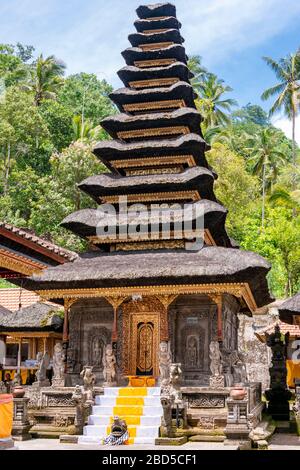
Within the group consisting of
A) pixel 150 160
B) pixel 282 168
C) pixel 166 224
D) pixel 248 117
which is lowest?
pixel 166 224

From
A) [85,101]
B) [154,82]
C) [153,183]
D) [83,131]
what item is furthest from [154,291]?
[85,101]

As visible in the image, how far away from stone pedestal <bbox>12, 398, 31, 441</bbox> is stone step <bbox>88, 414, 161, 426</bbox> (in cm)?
183

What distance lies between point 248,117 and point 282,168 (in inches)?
1324

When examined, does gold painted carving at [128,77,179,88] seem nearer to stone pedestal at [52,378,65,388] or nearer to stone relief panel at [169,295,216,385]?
stone relief panel at [169,295,216,385]

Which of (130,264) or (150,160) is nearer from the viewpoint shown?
(130,264)

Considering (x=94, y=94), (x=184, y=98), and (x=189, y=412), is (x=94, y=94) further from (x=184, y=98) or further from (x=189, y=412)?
(x=189, y=412)

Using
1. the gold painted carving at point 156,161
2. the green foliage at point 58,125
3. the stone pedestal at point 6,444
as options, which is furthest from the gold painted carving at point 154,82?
the green foliage at point 58,125

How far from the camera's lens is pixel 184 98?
26.5 meters

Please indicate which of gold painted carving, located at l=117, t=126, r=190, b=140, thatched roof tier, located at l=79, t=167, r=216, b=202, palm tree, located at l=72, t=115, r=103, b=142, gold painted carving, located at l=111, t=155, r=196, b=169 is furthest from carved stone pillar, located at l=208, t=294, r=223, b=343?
palm tree, located at l=72, t=115, r=103, b=142

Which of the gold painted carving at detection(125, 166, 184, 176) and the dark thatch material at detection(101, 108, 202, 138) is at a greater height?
the dark thatch material at detection(101, 108, 202, 138)

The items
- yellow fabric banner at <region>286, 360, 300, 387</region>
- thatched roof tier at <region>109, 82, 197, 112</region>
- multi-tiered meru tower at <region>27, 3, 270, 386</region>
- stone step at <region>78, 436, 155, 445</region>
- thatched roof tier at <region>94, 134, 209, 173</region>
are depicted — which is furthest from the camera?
yellow fabric banner at <region>286, 360, 300, 387</region>

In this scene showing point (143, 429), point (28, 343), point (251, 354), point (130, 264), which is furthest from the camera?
point (251, 354)

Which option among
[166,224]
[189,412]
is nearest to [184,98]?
[166,224]

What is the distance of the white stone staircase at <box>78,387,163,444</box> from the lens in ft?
58.0
